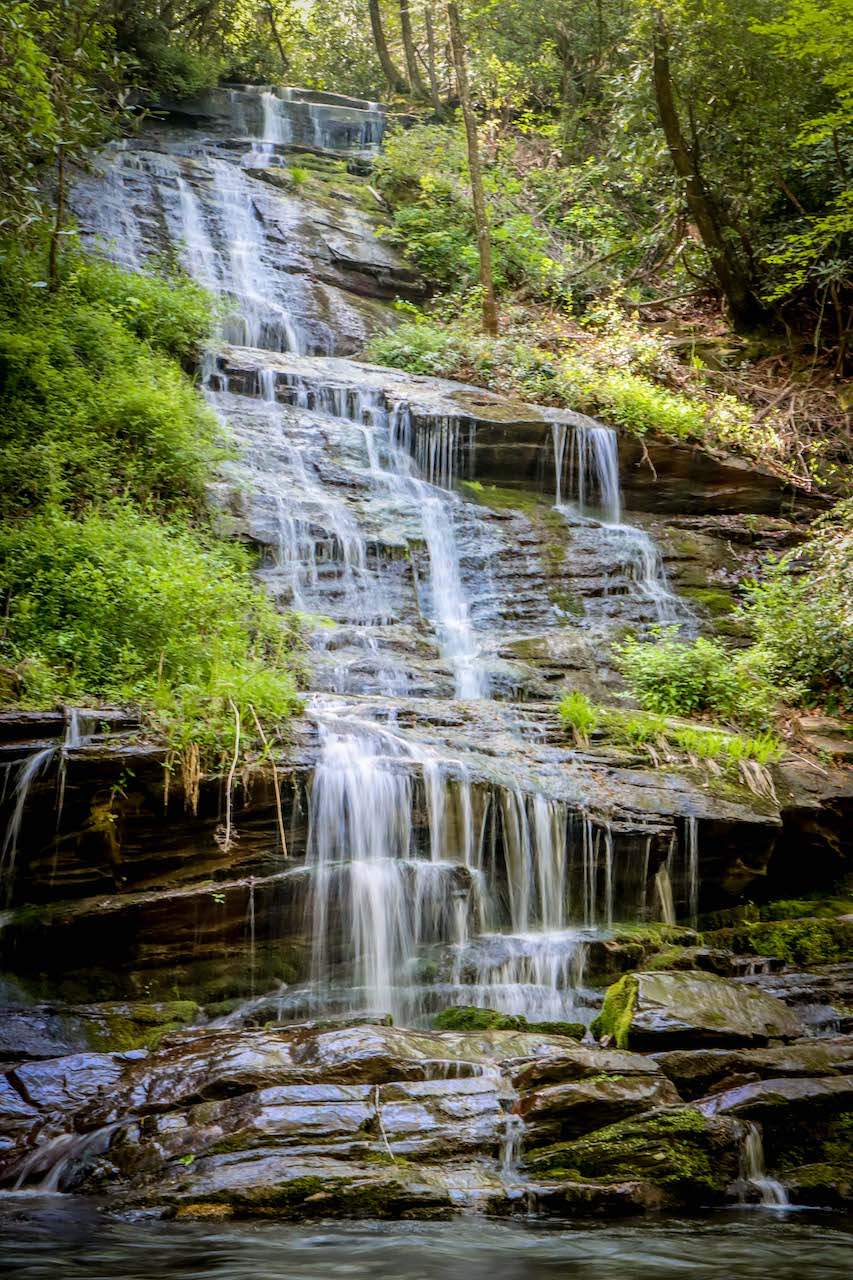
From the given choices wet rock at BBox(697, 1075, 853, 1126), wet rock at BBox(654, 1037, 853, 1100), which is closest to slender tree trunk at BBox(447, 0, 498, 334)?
wet rock at BBox(654, 1037, 853, 1100)

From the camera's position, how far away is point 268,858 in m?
6.82

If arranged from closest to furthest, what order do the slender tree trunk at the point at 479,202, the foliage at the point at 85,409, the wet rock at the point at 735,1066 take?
the wet rock at the point at 735,1066, the foliage at the point at 85,409, the slender tree trunk at the point at 479,202

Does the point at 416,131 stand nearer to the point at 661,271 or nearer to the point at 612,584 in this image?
the point at 661,271

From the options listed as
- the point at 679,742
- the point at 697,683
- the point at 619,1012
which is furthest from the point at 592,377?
the point at 619,1012

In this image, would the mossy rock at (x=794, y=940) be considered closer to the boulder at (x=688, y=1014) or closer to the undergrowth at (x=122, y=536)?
the boulder at (x=688, y=1014)

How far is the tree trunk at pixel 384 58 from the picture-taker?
25.9 metres

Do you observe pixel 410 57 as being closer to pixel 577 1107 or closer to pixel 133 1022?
pixel 133 1022

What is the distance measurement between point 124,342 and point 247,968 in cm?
841

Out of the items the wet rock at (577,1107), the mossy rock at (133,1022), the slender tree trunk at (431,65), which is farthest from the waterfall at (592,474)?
the slender tree trunk at (431,65)

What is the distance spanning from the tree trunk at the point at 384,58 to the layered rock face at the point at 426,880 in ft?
Answer: 56.8

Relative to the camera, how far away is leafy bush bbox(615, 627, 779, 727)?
960cm

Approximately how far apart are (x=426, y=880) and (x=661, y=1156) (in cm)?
280

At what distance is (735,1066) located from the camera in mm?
5297

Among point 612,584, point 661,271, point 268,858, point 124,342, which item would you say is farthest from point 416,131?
→ point 268,858
